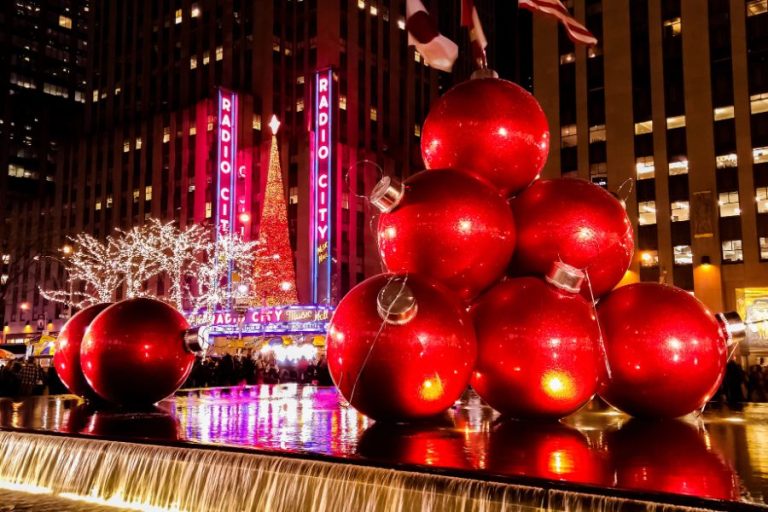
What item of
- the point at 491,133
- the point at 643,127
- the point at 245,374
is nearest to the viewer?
the point at 491,133

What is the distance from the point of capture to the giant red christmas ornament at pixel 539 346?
6312 mm

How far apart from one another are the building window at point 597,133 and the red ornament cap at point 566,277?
46.5m

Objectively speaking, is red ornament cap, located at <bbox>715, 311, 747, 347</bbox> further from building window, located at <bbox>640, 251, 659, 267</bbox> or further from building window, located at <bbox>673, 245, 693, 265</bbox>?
building window, located at <bbox>673, 245, 693, 265</bbox>

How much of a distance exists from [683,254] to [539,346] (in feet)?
143

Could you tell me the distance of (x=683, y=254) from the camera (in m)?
46.2

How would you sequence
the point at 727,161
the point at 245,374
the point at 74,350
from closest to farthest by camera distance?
the point at 74,350, the point at 245,374, the point at 727,161

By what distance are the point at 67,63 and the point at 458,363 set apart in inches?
5313

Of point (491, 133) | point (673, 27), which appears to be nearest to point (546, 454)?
point (491, 133)

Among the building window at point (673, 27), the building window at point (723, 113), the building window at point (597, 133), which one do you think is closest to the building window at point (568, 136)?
the building window at point (597, 133)

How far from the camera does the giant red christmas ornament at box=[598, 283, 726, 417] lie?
6.70 m

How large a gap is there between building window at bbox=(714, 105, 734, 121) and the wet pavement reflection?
40.2 metres

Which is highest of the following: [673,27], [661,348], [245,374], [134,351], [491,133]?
[673,27]

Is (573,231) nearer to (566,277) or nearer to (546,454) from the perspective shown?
(566,277)

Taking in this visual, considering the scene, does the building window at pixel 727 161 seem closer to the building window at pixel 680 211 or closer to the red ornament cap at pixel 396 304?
the building window at pixel 680 211
